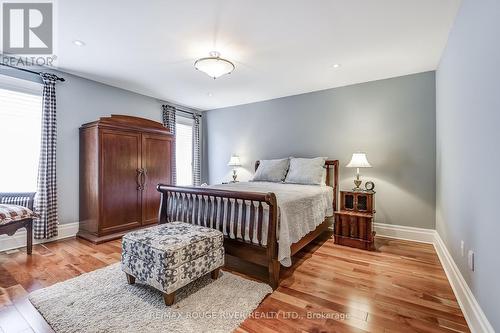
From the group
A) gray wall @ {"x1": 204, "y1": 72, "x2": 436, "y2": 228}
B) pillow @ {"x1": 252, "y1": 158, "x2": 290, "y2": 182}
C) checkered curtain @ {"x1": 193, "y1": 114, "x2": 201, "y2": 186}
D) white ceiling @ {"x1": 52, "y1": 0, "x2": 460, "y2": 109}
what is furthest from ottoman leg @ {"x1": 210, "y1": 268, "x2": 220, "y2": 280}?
checkered curtain @ {"x1": 193, "y1": 114, "x2": 201, "y2": 186}

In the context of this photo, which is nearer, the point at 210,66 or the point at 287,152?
the point at 210,66

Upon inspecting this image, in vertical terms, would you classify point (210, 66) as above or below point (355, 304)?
above

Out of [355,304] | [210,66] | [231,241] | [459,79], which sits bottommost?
[355,304]

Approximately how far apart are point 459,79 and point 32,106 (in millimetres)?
4908

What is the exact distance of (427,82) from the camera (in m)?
3.25

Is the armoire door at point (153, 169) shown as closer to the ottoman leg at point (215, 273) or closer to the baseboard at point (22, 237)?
the baseboard at point (22, 237)

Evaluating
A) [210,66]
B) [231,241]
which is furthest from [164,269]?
[210,66]

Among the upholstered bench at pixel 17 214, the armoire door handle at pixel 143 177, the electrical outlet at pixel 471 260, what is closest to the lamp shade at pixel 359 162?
the electrical outlet at pixel 471 260

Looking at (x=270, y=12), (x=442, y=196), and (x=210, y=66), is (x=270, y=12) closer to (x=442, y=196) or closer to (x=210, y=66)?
(x=210, y=66)

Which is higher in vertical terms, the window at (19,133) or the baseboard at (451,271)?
the window at (19,133)

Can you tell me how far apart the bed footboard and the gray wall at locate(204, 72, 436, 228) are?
2214mm

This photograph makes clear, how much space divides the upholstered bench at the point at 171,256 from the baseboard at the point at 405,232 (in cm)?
265

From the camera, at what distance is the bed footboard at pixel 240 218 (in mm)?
2080

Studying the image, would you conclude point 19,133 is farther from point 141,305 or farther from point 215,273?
point 215,273
